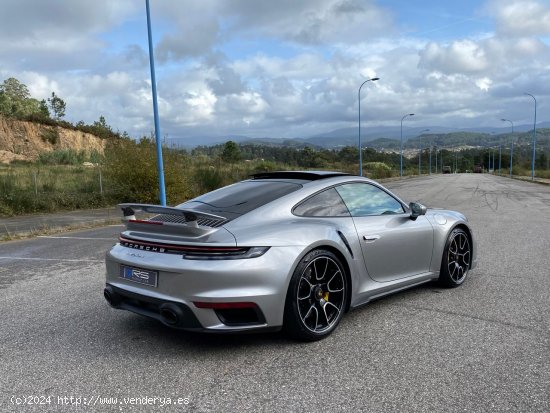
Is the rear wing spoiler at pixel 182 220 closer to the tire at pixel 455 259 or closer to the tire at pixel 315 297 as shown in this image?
the tire at pixel 315 297

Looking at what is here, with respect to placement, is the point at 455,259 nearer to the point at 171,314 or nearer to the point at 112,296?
the point at 171,314

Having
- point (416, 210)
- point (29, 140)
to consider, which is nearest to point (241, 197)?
point (416, 210)

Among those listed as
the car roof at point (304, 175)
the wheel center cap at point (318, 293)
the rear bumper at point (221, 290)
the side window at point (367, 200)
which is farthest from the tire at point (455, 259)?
the rear bumper at point (221, 290)

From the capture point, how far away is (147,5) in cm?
1612

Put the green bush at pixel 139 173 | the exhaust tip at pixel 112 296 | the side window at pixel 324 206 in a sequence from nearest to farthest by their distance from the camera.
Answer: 1. the exhaust tip at pixel 112 296
2. the side window at pixel 324 206
3. the green bush at pixel 139 173

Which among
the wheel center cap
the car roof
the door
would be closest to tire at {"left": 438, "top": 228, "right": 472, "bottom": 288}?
the door

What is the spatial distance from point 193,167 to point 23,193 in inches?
351

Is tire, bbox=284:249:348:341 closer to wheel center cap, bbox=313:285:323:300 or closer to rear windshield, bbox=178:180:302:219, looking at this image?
wheel center cap, bbox=313:285:323:300

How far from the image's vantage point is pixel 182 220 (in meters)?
4.00

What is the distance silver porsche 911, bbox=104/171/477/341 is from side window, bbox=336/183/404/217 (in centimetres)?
1

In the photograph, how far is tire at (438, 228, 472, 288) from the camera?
18.1 ft

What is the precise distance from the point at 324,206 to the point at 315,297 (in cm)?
87

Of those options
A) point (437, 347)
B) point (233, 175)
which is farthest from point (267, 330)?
point (233, 175)

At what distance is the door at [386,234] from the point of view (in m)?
4.58
